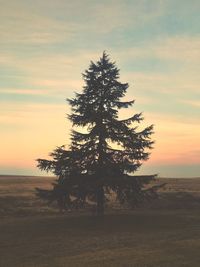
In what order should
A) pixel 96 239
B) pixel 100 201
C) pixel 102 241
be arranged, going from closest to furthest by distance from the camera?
pixel 102 241 < pixel 96 239 < pixel 100 201

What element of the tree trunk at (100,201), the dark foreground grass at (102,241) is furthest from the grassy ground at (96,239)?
the tree trunk at (100,201)

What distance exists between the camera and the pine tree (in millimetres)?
34312

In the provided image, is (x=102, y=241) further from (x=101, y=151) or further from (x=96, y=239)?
(x=101, y=151)

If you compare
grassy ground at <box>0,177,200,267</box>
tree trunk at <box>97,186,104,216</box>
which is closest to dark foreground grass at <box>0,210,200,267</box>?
grassy ground at <box>0,177,200,267</box>

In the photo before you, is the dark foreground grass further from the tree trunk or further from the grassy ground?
the tree trunk

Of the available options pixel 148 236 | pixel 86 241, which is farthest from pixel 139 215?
pixel 86 241

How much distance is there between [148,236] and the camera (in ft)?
87.1

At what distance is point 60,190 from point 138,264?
1739 cm

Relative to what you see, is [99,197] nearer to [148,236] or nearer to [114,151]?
[114,151]

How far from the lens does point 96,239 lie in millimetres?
25750

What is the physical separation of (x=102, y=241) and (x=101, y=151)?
11.5 meters

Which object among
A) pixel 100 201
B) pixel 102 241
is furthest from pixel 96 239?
pixel 100 201

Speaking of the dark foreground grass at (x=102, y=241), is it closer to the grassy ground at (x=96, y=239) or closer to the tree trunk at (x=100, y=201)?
the grassy ground at (x=96, y=239)

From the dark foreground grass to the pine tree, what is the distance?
2.63 meters
